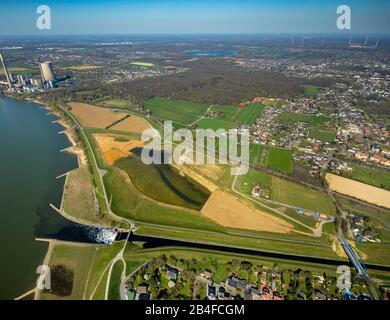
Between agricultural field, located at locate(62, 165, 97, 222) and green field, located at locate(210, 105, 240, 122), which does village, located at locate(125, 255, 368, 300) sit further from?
green field, located at locate(210, 105, 240, 122)

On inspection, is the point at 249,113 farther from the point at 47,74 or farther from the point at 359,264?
the point at 47,74

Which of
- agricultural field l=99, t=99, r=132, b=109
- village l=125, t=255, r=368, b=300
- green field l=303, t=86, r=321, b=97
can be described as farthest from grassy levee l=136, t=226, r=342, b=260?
Result: green field l=303, t=86, r=321, b=97

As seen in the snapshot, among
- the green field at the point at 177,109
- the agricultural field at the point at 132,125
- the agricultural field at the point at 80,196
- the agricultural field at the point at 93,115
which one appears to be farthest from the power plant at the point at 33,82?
the agricultural field at the point at 80,196

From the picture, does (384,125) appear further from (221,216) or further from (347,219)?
(221,216)

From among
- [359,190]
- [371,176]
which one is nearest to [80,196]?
[359,190]

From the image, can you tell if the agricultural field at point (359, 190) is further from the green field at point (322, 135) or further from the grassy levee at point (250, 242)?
the green field at point (322, 135)
